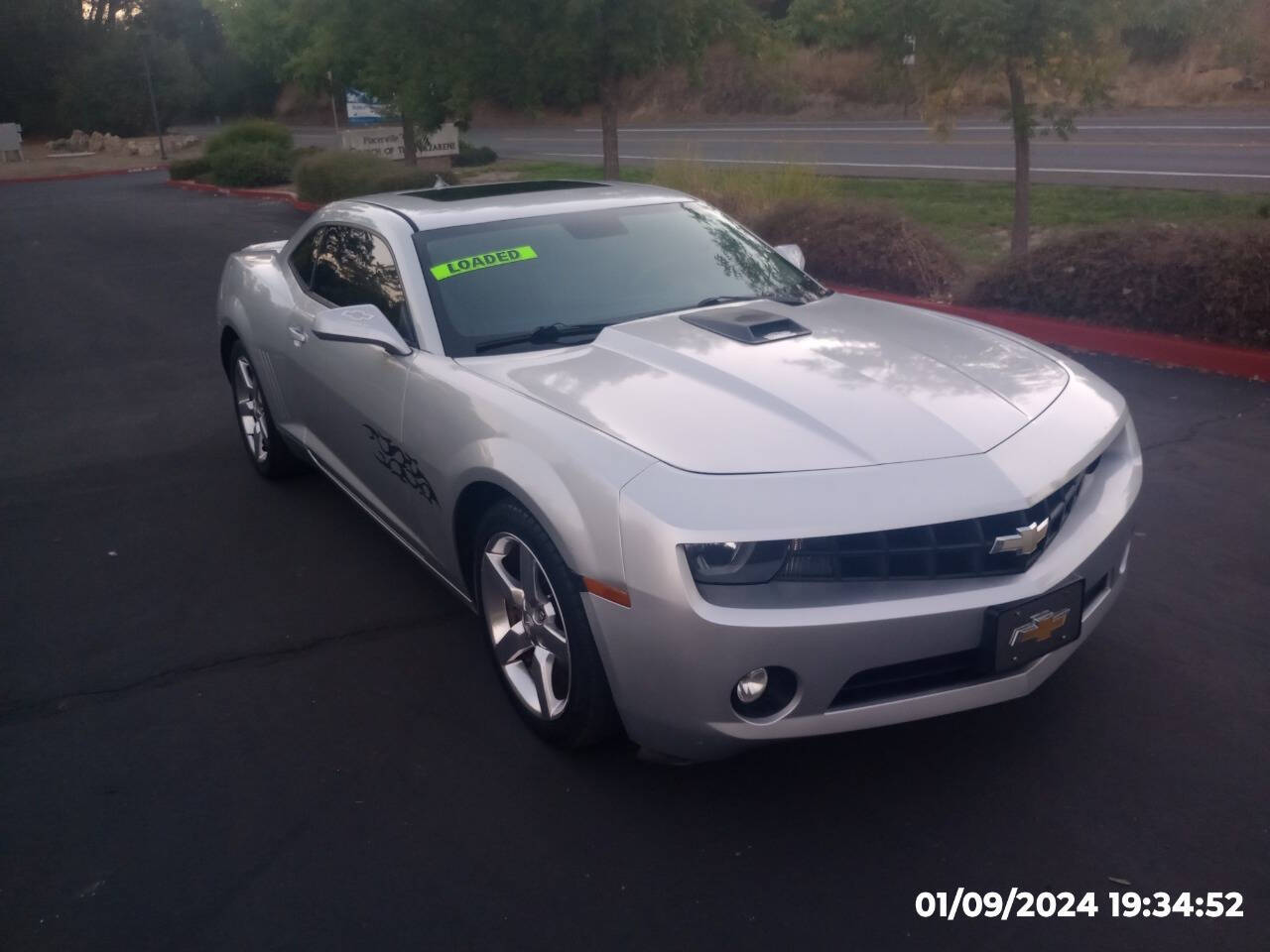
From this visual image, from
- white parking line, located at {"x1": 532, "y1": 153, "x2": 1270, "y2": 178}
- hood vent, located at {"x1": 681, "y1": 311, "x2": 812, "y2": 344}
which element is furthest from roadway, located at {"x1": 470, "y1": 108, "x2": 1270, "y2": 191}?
hood vent, located at {"x1": 681, "y1": 311, "x2": 812, "y2": 344}

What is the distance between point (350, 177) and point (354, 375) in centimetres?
1554

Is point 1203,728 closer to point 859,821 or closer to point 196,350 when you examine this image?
point 859,821

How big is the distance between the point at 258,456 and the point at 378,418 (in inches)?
87.7

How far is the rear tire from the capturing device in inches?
238

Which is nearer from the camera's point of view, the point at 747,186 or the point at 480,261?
the point at 480,261

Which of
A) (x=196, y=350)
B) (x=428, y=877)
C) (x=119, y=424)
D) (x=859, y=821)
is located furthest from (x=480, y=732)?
(x=196, y=350)

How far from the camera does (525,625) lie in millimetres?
3596

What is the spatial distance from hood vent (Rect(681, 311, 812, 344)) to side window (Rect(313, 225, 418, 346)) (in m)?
1.05

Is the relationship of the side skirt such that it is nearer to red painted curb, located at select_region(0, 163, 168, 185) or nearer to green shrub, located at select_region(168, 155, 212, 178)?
green shrub, located at select_region(168, 155, 212, 178)

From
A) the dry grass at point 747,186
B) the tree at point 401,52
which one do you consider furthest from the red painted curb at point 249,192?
the dry grass at point 747,186

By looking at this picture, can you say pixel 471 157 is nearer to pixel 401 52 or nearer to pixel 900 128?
pixel 900 128

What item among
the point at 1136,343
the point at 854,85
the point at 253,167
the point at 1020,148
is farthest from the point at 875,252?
the point at 854,85

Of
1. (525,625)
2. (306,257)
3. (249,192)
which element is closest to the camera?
(525,625)

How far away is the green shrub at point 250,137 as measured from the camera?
2930 cm
